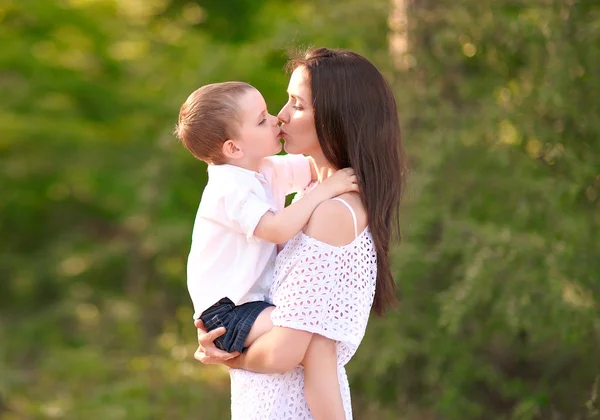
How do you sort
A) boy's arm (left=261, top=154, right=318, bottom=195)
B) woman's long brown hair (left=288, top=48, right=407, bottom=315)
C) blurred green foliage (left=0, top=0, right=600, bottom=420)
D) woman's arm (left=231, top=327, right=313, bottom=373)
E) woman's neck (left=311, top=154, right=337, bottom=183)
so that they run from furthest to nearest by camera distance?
blurred green foliage (left=0, top=0, right=600, bottom=420) → boy's arm (left=261, top=154, right=318, bottom=195) → woman's neck (left=311, top=154, right=337, bottom=183) → woman's long brown hair (left=288, top=48, right=407, bottom=315) → woman's arm (left=231, top=327, right=313, bottom=373)

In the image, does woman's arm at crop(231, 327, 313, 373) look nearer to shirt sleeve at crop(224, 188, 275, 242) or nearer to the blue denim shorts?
the blue denim shorts

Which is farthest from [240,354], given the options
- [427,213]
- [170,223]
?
[170,223]

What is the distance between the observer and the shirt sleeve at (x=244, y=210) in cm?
224

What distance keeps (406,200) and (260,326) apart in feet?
8.91

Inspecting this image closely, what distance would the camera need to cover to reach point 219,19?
8.87 meters

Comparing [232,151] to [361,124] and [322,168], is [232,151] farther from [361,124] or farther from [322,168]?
[361,124]

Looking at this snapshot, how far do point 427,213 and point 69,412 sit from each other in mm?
3021

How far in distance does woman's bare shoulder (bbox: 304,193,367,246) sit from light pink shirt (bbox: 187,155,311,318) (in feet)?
0.48

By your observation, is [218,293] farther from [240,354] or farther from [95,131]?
[95,131]

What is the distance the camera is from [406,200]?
4848 mm

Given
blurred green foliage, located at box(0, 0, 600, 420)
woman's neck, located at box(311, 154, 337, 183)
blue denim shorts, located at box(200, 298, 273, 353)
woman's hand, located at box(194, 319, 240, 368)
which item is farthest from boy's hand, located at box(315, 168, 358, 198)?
blurred green foliage, located at box(0, 0, 600, 420)

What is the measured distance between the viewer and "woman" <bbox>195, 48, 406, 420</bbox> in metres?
2.21

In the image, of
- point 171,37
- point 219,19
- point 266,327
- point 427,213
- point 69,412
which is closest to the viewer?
point 266,327

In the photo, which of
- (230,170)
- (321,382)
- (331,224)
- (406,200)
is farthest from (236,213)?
(406,200)
